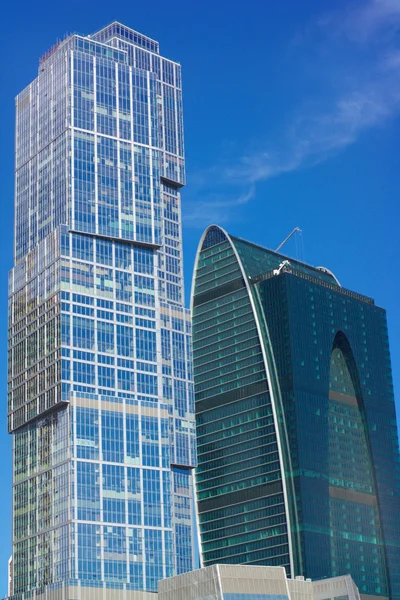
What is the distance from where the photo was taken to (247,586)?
183 metres

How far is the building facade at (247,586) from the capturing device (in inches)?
7106

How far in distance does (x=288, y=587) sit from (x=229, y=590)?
40.8ft

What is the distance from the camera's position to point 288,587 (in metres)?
188

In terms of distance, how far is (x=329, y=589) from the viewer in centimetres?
19200

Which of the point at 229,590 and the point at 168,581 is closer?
the point at 229,590

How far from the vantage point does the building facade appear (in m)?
180

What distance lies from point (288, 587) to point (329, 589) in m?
8.09

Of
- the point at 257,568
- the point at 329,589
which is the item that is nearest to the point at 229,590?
the point at 257,568

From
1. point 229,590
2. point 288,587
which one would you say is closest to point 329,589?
point 288,587

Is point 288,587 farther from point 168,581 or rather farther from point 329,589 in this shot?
point 168,581

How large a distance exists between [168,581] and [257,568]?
55.4ft

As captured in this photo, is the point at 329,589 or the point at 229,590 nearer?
the point at 229,590

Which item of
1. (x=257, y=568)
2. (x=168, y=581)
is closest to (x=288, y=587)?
(x=257, y=568)
